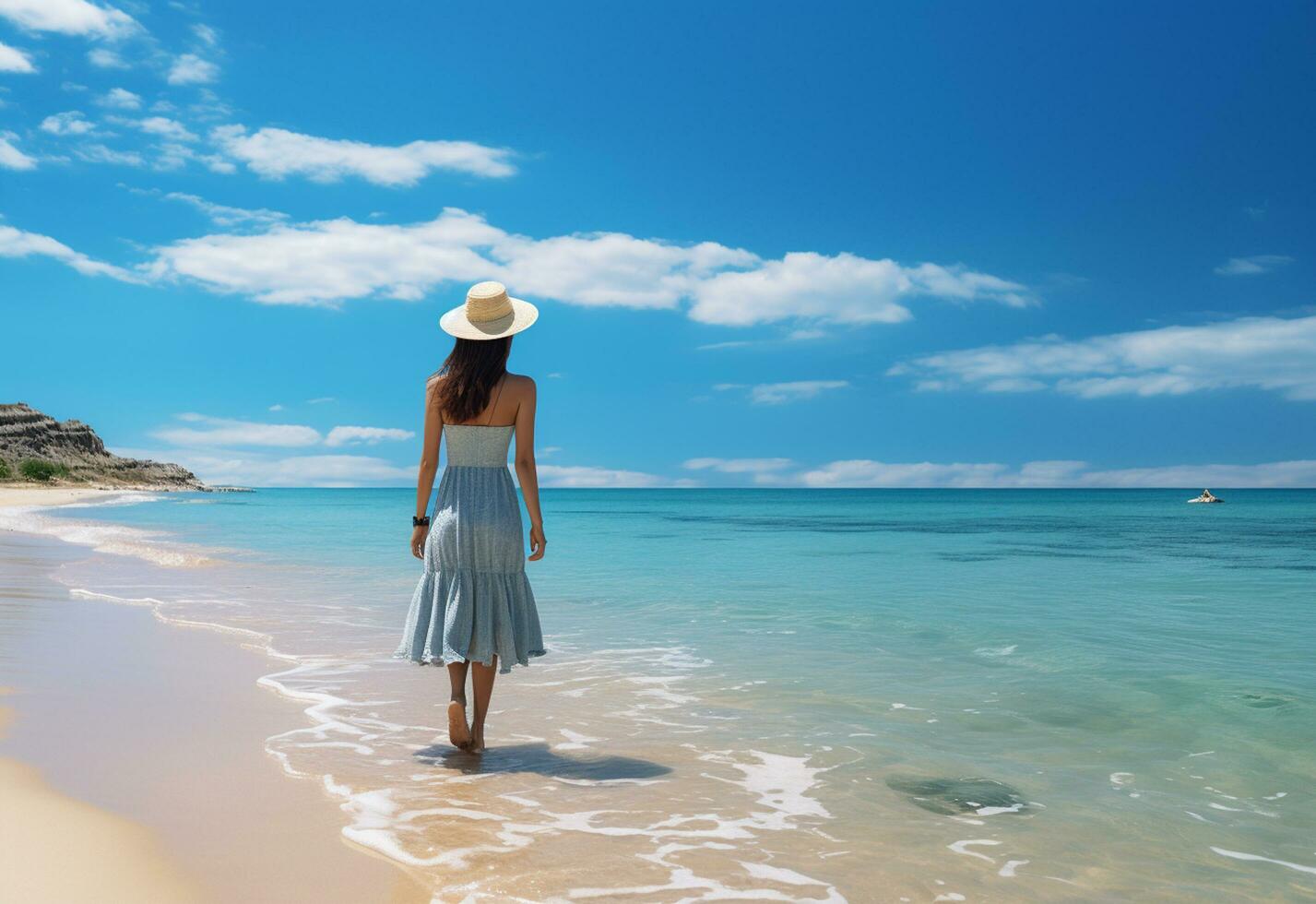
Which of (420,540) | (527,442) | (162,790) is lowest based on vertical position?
(162,790)

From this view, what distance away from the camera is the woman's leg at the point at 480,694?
5.22m

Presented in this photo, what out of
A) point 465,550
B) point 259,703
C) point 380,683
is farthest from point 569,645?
point 465,550

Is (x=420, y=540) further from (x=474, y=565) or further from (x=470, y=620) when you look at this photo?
(x=470, y=620)

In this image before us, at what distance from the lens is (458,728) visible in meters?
5.26

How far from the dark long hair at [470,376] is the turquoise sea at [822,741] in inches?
76.3

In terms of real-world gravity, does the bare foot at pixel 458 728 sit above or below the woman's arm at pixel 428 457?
below

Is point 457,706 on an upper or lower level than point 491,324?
lower

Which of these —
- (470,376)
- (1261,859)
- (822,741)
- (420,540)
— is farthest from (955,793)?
(470,376)

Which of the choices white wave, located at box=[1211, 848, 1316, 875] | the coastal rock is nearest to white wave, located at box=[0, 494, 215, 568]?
white wave, located at box=[1211, 848, 1316, 875]

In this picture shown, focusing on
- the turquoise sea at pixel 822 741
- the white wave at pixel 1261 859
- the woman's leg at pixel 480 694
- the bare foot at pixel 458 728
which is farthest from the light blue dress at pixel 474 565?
the white wave at pixel 1261 859

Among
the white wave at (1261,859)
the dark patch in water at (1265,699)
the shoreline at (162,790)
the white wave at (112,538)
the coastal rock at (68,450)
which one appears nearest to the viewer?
the shoreline at (162,790)

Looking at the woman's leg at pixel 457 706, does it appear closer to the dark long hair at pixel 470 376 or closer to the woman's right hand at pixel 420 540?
the woman's right hand at pixel 420 540

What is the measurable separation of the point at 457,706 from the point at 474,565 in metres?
0.79

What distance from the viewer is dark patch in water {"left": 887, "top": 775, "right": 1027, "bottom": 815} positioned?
4.73 metres
